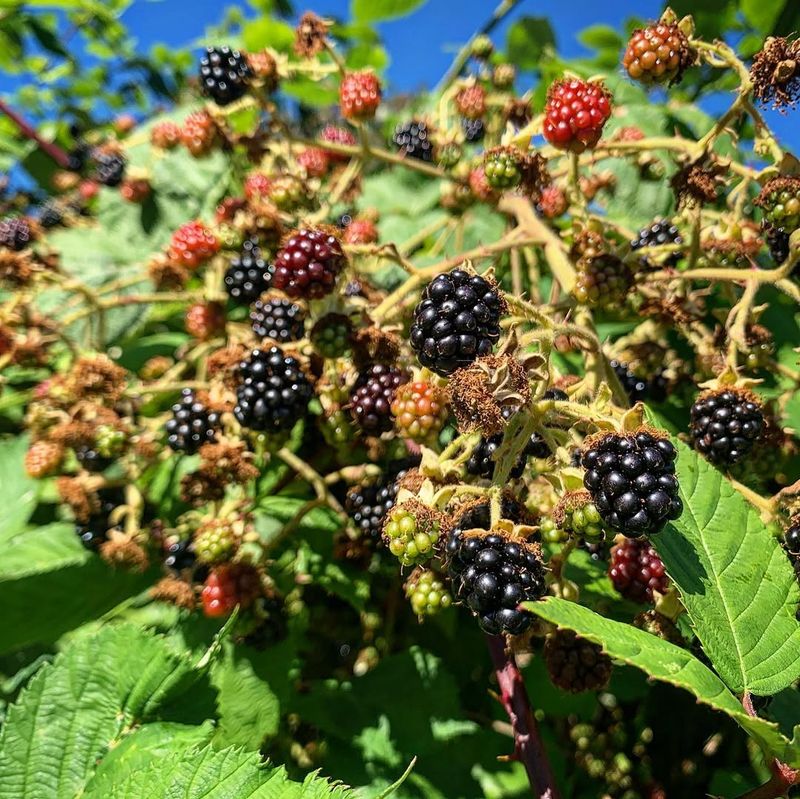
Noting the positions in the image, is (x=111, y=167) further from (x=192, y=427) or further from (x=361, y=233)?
(x=192, y=427)

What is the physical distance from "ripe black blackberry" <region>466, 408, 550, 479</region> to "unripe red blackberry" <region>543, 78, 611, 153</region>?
61cm

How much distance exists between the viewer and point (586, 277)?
1306 mm

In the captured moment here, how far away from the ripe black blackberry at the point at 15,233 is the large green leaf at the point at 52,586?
980mm

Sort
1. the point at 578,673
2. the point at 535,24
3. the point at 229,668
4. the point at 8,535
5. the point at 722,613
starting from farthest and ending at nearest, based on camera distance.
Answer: the point at 535,24 → the point at 8,535 → the point at 229,668 → the point at 578,673 → the point at 722,613

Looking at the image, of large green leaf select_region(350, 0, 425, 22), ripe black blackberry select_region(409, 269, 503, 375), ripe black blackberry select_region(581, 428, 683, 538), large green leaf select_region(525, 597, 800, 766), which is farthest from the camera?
large green leaf select_region(350, 0, 425, 22)

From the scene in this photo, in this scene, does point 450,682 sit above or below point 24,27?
below

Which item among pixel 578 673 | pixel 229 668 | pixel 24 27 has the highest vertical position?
pixel 24 27

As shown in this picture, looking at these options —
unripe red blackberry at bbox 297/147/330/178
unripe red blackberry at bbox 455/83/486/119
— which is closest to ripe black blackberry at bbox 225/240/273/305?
unripe red blackberry at bbox 297/147/330/178

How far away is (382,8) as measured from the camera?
281cm

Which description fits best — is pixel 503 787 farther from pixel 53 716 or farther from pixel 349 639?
pixel 53 716

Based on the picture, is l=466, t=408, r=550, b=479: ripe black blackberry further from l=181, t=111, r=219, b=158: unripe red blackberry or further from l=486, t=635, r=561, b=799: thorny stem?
l=181, t=111, r=219, b=158: unripe red blackberry

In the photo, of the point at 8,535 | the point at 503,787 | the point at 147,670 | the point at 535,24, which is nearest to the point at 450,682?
the point at 503,787

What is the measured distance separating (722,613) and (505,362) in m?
0.48

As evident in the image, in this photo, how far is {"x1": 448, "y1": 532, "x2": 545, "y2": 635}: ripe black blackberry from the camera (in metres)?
0.94
